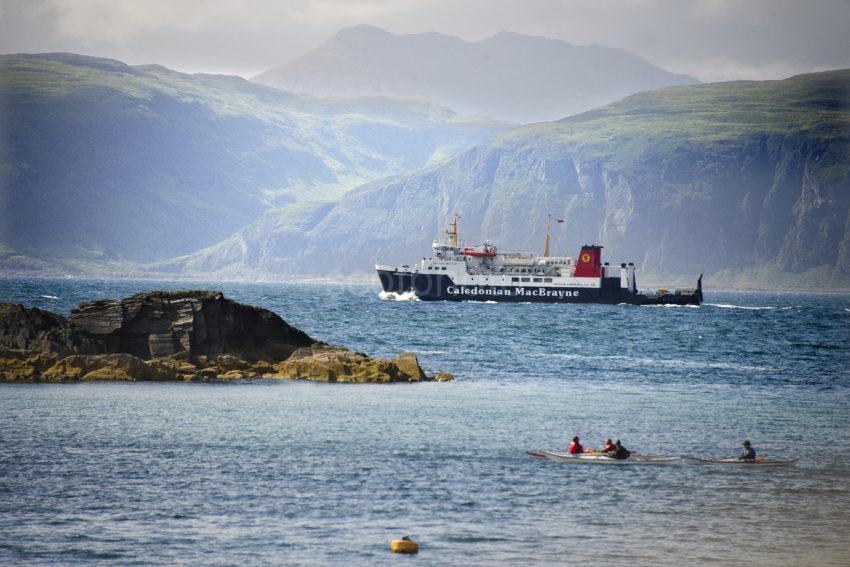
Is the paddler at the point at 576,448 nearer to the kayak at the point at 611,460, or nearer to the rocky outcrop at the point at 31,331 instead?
the kayak at the point at 611,460

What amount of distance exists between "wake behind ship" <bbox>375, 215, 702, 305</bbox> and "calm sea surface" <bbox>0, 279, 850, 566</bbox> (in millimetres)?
106136

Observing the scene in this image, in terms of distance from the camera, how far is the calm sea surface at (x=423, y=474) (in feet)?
90.5

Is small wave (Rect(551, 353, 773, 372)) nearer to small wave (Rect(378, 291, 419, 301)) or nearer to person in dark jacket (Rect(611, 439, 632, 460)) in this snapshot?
person in dark jacket (Rect(611, 439, 632, 460))

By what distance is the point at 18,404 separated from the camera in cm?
4781

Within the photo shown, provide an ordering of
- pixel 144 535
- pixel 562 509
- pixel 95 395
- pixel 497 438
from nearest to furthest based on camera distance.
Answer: pixel 144 535
pixel 562 509
pixel 497 438
pixel 95 395

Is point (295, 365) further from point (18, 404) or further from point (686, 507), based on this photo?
point (686, 507)

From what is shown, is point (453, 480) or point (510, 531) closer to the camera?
point (510, 531)

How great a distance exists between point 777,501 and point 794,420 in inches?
692

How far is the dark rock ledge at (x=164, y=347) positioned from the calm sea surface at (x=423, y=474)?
2.46 m

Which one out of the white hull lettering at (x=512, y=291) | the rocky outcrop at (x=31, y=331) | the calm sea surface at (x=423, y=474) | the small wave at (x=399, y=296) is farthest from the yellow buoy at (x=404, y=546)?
the small wave at (x=399, y=296)

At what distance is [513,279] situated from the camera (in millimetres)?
176000

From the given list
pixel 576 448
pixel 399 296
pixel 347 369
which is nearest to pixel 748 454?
pixel 576 448

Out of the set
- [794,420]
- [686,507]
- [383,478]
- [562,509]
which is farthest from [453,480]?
[794,420]

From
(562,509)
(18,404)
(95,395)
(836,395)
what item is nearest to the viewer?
(562,509)
